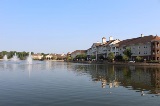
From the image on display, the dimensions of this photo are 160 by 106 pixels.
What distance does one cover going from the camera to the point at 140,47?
370 feet

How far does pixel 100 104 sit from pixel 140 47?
98183mm

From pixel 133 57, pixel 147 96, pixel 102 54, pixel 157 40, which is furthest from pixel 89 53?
pixel 147 96

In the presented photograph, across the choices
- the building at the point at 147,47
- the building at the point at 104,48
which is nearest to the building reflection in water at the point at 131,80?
the building at the point at 147,47

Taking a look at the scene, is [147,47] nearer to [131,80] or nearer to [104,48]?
[104,48]

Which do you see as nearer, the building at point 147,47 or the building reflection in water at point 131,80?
the building reflection in water at point 131,80

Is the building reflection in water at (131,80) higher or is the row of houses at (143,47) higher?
the row of houses at (143,47)

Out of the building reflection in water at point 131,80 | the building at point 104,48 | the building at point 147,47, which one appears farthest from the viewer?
the building at point 104,48

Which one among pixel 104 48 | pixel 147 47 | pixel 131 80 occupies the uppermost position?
pixel 104 48

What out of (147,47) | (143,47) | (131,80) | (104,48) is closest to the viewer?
(131,80)

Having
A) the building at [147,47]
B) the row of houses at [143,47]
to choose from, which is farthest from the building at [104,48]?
the building at [147,47]

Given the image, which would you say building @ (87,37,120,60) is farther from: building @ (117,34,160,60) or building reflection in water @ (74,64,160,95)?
building reflection in water @ (74,64,160,95)

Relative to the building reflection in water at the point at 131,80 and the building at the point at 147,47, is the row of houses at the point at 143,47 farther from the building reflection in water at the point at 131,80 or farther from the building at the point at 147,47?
the building reflection in water at the point at 131,80

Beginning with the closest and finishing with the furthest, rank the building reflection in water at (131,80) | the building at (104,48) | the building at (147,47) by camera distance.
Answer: the building reflection in water at (131,80), the building at (147,47), the building at (104,48)

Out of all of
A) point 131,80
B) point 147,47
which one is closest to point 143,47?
point 147,47
